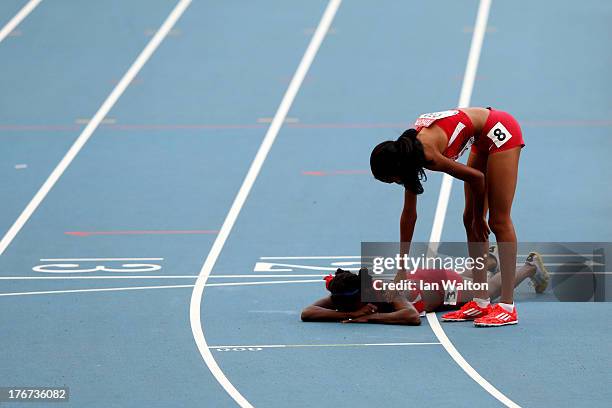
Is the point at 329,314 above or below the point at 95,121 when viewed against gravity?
below

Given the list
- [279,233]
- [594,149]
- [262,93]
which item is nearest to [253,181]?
[279,233]

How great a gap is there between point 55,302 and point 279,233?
242 cm

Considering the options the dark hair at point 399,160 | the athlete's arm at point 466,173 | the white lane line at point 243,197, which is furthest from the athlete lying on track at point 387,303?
the white lane line at point 243,197

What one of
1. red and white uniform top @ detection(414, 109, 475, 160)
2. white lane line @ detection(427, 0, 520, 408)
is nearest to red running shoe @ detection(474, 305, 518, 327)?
white lane line @ detection(427, 0, 520, 408)

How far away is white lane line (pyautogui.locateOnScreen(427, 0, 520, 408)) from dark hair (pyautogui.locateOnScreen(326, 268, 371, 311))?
1.80 ft

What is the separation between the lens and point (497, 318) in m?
8.32

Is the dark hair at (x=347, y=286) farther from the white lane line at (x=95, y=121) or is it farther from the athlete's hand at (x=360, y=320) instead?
the white lane line at (x=95, y=121)

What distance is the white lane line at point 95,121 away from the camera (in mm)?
11280

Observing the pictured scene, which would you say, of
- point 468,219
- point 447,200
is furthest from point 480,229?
point 447,200

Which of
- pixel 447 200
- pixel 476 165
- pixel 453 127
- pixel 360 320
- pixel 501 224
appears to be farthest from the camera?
pixel 447 200

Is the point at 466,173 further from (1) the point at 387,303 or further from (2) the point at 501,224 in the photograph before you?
(1) the point at 387,303

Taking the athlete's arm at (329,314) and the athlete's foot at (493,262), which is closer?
the athlete's arm at (329,314)

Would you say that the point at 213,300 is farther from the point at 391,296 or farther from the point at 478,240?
the point at 478,240

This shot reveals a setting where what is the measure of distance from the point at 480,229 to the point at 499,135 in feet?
2.41
